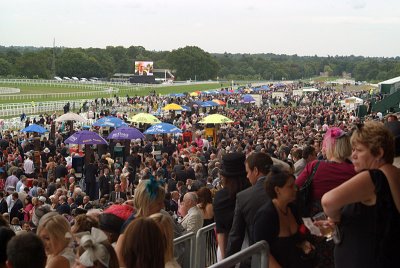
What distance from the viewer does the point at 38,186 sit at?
1520 centimetres

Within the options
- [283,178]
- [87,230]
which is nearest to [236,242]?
[283,178]

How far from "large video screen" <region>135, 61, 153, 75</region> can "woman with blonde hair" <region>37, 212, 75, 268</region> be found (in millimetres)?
139651

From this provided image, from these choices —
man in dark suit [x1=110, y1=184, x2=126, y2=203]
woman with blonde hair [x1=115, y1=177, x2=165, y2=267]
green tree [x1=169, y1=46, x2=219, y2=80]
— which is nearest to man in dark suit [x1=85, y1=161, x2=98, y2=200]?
man in dark suit [x1=110, y1=184, x2=126, y2=203]

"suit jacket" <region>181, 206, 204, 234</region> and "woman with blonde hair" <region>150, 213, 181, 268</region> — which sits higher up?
"woman with blonde hair" <region>150, 213, 181, 268</region>

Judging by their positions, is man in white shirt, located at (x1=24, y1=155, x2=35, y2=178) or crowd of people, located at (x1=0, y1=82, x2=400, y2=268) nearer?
crowd of people, located at (x1=0, y1=82, x2=400, y2=268)

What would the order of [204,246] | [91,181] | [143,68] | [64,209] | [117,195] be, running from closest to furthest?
[204,246] → [64,209] → [117,195] → [91,181] → [143,68]

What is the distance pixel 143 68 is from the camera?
144m

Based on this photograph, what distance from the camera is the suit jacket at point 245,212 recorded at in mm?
4902

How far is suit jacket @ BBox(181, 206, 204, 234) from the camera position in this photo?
7055mm

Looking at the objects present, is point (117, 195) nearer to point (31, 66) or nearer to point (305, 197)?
point (305, 197)

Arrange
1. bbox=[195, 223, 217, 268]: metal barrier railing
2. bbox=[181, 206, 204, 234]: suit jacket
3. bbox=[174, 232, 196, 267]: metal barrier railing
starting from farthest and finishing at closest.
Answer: bbox=[181, 206, 204, 234]: suit jacket < bbox=[195, 223, 217, 268]: metal barrier railing < bbox=[174, 232, 196, 267]: metal barrier railing

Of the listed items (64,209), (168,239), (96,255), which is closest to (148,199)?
(168,239)

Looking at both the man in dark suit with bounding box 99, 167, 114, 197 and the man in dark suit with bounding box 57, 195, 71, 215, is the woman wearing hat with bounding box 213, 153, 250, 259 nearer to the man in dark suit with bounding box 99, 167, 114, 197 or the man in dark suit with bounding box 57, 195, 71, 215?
A: the man in dark suit with bounding box 57, 195, 71, 215

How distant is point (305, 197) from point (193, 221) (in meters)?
2.22
